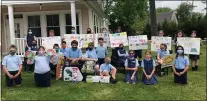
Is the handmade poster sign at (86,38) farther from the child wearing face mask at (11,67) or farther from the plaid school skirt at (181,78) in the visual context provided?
the plaid school skirt at (181,78)

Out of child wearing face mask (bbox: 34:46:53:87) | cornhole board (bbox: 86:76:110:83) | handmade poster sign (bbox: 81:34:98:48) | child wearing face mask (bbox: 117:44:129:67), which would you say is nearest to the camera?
child wearing face mask (bbox: 34:46:53:87)

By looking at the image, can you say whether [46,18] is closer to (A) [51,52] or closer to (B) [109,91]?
(A) [51,52]

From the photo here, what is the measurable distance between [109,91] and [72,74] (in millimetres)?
1692

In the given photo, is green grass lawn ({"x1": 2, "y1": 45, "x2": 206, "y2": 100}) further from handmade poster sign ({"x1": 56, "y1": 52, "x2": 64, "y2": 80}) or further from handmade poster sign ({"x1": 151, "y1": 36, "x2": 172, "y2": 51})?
handmade poster sign ({"x1": 151, "y1": 36, "x2": 172, "y2": 51})

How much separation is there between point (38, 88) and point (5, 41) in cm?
920

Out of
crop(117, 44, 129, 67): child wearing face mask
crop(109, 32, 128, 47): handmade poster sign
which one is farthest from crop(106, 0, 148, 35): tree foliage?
crop(117, 44, 129, 67): child wearing face mask

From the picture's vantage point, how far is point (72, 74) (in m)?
→ 9.48

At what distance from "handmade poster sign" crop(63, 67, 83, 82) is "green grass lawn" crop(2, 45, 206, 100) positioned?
0.24m

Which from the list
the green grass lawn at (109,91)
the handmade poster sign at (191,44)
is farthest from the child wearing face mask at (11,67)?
the handmade poster sign at (191,44)

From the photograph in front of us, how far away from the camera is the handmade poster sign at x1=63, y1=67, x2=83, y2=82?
941 centimetres

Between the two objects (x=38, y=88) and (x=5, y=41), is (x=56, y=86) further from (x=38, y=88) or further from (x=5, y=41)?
(x=5, y=41)

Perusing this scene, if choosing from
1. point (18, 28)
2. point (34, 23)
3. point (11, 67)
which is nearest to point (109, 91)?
point (11, 67)

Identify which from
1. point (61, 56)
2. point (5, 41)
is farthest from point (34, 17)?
point (61, 56)

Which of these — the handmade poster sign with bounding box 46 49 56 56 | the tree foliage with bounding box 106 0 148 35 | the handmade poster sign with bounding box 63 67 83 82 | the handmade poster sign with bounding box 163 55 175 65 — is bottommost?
the handmade poster sign with bounding box 63 67 83 82
